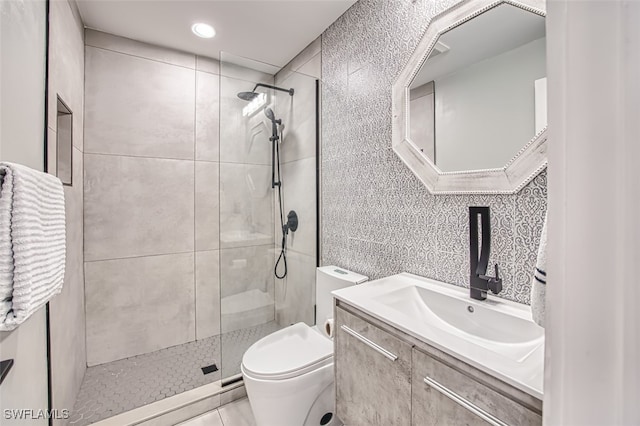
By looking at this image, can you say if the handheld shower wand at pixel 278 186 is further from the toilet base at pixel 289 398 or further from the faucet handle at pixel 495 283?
the faucet handle at pixel 495 283

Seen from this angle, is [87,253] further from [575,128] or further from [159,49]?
[575,128]

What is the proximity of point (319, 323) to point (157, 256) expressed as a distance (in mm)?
1448

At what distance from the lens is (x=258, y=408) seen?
55.2 inches

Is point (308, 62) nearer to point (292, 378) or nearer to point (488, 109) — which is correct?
point (488, 109)

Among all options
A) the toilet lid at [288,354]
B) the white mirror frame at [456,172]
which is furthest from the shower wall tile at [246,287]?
the white mirror frame at [456,172]

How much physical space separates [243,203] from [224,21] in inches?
49.4

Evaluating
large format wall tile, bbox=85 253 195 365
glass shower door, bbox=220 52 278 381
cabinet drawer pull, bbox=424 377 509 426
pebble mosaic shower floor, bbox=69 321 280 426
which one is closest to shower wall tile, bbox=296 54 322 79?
glass shower door, bbox=220 52 278 381

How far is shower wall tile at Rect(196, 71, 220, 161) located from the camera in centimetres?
250

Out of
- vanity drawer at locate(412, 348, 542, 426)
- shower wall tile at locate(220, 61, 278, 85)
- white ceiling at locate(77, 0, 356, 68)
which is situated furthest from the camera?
shower wall tile at locate(220, 61, 278, 85)

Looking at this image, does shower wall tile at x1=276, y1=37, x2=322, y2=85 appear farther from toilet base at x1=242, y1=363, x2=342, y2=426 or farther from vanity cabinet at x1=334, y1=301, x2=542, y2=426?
toilet base at x1=242, y1=363, x2=342, y2=426

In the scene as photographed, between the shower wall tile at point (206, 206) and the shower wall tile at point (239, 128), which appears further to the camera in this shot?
the shower wall tile at point (206, 206)

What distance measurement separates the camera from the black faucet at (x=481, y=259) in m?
1.09

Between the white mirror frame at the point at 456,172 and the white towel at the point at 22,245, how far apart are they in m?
1.44

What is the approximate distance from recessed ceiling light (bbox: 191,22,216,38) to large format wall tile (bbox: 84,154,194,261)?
98 centimetres
